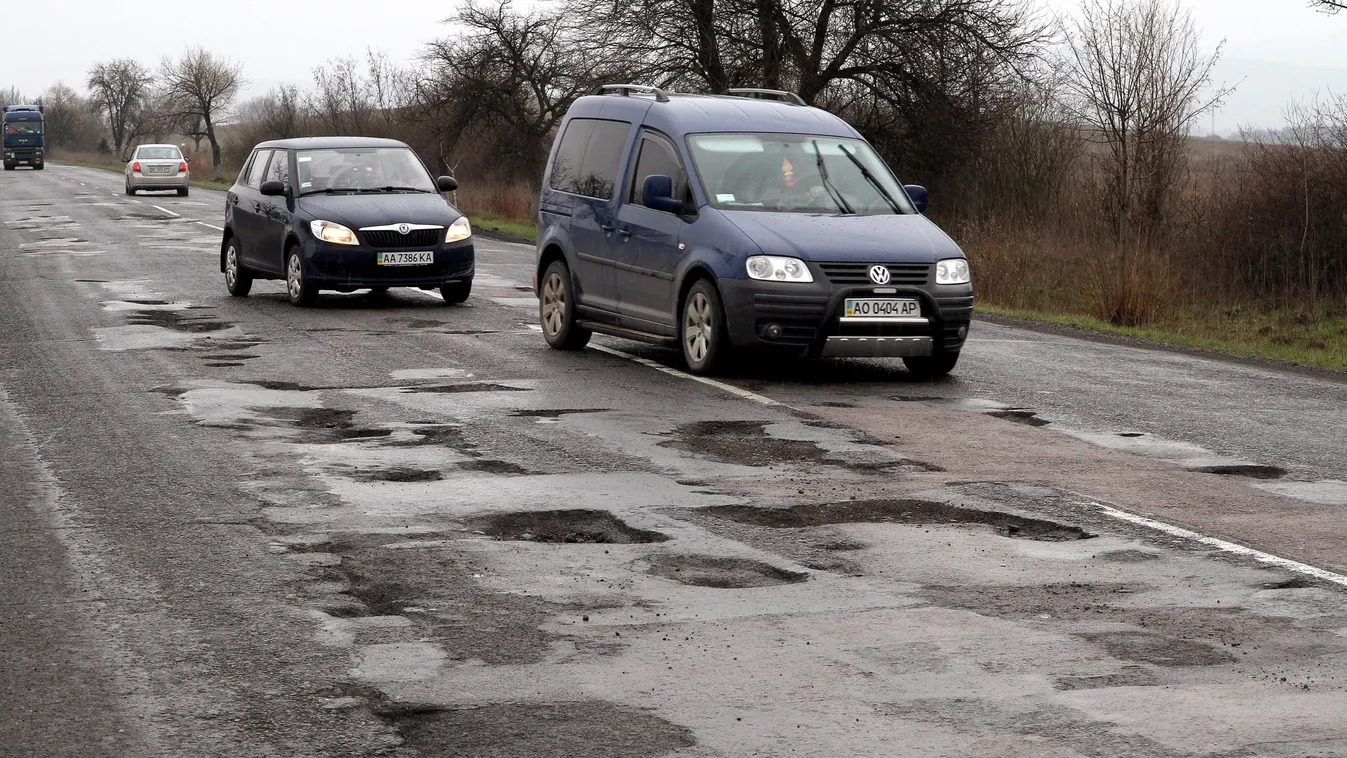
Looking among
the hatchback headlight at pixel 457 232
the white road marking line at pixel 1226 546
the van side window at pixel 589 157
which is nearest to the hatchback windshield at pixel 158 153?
the hatchback headlight at pixel 457 232

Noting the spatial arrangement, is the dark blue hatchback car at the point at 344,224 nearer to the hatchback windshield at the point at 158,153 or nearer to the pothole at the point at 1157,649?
the pothole at the point at 1157,649

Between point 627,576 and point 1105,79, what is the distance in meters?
17.4

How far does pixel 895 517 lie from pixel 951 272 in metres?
4.75

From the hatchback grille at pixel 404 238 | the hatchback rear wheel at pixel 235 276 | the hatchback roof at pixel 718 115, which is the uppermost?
the hatchback roof at pixel 718 115

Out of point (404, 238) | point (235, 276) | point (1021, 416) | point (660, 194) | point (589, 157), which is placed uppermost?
point (589, 157)

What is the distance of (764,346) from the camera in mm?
11211

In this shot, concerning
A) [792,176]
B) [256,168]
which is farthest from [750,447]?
[256,168]

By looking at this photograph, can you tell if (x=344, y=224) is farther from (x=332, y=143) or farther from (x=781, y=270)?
(x=781, y=270)

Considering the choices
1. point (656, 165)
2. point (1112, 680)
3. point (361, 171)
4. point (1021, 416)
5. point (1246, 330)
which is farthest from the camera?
point (1246, 330)

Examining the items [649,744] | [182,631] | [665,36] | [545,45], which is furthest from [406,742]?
[545,45]

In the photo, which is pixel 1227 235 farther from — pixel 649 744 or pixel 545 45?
pixel 545 45

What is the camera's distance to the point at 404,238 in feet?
55.2

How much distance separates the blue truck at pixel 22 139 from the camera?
283 ft

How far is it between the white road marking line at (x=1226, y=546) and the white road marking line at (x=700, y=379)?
342 cm
